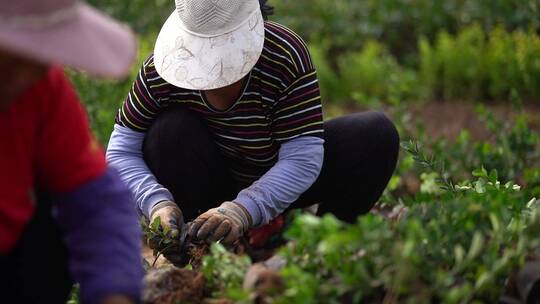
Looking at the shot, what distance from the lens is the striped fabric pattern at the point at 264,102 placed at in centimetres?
276

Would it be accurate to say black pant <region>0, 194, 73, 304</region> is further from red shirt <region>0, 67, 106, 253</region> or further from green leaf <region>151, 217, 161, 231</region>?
green leaf <region>151, 217, 161, 231</region>

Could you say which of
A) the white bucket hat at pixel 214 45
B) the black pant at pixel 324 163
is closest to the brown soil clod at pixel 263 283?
the white bucket hat at pixel 214 45

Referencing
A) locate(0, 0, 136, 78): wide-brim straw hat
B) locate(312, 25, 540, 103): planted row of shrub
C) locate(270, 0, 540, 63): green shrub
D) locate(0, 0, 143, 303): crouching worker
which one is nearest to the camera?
locate(0, 0, 136, 78): wide-brim straw hat


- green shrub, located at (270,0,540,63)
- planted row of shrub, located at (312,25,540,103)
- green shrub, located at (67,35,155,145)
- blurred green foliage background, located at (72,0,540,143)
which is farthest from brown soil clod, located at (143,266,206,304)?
green shrub, located at (270,0,540,63)

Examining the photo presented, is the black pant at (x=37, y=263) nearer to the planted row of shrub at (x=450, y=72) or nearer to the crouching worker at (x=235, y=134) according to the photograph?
the crouching worker at (x=235, y=134)

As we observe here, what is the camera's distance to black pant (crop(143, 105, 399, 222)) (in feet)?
9.59

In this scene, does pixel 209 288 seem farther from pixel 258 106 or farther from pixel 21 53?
pixel 21 53

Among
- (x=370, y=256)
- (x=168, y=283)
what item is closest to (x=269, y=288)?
(x=370, y=256)

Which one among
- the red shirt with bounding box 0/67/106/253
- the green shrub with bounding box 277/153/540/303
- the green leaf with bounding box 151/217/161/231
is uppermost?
the red shirt with bounding box 0/67/106/253

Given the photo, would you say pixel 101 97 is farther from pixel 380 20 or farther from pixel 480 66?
pixel 380 20

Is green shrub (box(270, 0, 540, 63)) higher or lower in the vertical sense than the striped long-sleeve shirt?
lower

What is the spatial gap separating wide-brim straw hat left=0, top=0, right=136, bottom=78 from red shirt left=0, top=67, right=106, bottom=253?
20 cm

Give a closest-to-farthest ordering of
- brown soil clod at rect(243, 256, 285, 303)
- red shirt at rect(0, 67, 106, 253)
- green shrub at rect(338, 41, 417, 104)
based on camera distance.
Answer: red shirt at rect(0, 67, 106, 253) < brown soil clod at rect(243, 256, 285, 303) < green shrub at rect(338, 41, 417, 104)

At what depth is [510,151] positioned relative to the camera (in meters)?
3.87
